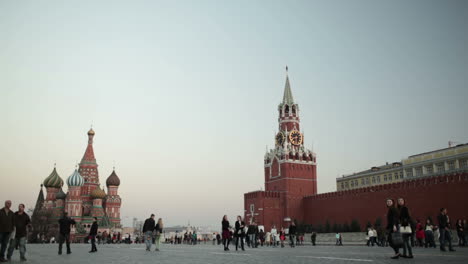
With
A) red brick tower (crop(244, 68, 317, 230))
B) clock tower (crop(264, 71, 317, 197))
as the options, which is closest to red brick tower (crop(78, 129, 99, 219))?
red brick tower (crop(244, 68, 317, 230))

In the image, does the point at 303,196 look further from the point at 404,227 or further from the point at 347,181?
the point at 404,227

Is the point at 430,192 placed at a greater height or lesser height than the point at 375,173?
lesser

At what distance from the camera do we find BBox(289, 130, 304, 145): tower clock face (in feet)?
223

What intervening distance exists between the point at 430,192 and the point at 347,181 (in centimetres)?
3575

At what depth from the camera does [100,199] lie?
67.2m

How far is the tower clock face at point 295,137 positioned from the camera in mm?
67875

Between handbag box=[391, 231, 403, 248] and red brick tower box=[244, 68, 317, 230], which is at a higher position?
red brick tower box=[244, 68, 317, 230]

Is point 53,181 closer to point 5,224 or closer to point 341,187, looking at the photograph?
point 341,187

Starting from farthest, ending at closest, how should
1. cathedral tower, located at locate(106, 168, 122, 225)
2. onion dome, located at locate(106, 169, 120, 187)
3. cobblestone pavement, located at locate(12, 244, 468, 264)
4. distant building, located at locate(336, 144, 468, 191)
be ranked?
1. onion dome, located at locate(106, 169, 120, 187)
2. cathedral tower, located at locate(106, 168, 122, 225)
3. distant building, located at locate(336, 144, 468, 191)
4. cobblestone pavement, located at locate(12, 244, 468, 264)

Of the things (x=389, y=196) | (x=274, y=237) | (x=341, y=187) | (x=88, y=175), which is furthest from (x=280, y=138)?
(x=274, y=237)

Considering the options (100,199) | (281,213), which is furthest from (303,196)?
(100,199)

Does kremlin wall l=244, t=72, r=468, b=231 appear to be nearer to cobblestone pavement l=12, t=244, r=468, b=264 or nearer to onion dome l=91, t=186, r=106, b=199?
onion dome l=91, t=186, r=106, b=199

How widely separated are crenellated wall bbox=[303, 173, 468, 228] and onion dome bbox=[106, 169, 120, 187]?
3015cm

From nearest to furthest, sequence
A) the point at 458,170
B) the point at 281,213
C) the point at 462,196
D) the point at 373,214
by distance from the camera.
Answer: the point at 462,196 → the point at 373,214 → the point at 458,170 → the point at 281,213
